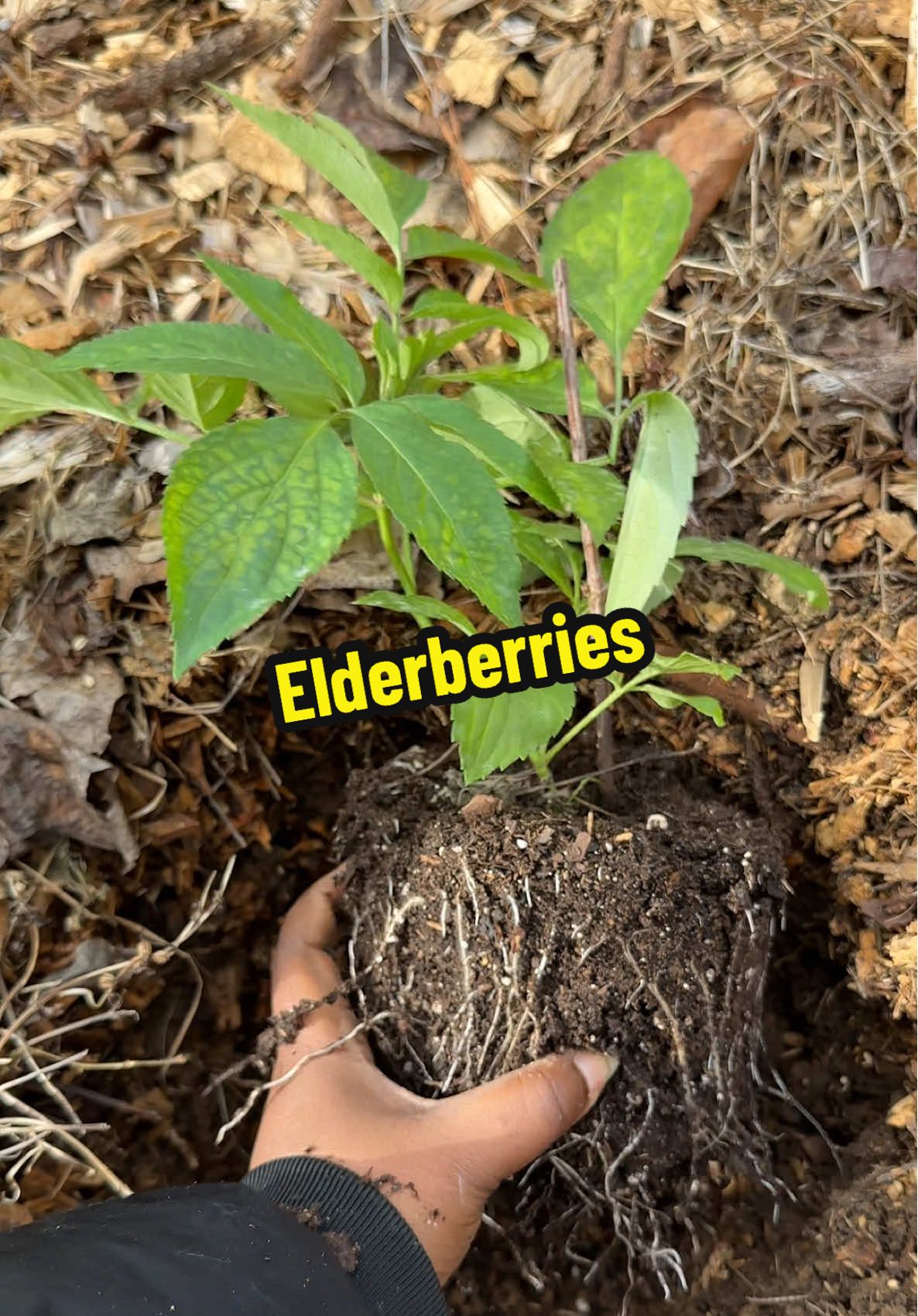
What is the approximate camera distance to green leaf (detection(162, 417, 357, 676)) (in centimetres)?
57

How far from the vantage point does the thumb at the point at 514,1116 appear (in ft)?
2.82

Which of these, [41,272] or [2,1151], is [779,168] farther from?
[2,1151]

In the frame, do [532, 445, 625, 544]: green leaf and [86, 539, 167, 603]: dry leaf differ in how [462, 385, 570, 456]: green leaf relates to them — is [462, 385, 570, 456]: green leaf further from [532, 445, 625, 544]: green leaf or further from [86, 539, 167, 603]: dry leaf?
[86, 539, 167, 603]: dry leaf

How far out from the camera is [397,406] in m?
0.67

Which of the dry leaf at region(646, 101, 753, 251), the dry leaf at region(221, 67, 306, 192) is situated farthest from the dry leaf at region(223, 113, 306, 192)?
the dry leaf at region(646, 101, 753, 251)

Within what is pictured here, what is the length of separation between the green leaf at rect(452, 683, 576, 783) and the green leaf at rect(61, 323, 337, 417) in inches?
11.5

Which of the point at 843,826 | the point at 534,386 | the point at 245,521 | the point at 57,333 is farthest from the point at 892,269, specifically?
the point at 57,333

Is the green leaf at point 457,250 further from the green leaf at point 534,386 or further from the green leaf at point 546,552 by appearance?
the green leaf at point 546,552

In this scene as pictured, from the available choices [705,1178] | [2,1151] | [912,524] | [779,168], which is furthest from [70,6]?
[705,1178]

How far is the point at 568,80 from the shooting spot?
1.13 m

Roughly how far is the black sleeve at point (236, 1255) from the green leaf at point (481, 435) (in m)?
0.64

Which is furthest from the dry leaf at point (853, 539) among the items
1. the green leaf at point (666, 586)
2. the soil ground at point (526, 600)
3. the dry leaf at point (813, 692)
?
the green leaf at point (666, 586)

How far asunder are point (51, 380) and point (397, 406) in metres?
0.32

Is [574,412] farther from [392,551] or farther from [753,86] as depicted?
[753,86]
